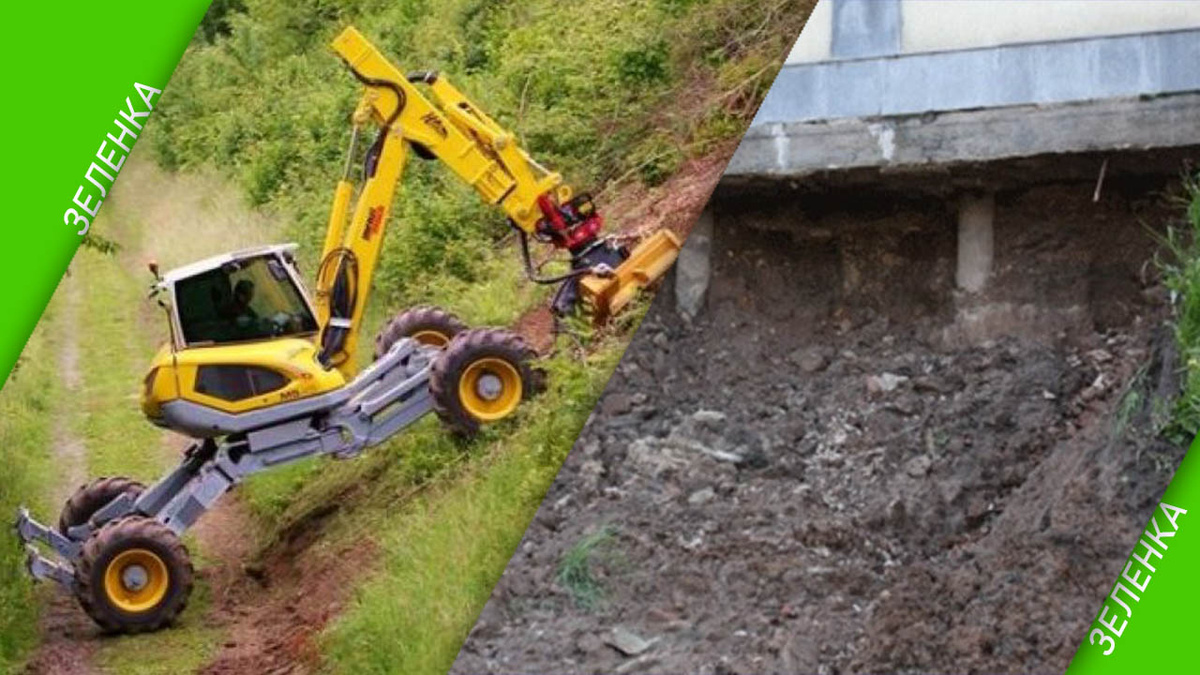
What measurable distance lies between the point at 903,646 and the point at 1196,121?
142 cm

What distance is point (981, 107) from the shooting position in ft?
19.1

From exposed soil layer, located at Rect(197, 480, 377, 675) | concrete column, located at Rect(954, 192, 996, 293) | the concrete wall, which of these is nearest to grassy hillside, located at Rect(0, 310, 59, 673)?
exposed soil layer, located at Rect(197, 480, 377, 675)

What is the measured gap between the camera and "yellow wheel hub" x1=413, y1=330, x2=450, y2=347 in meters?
6.72

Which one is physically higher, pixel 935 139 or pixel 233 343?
pixel 935 139

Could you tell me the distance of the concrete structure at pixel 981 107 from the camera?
5789 mm

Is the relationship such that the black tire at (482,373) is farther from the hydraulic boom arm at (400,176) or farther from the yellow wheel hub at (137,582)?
the yellow wheel hub at (137,582)

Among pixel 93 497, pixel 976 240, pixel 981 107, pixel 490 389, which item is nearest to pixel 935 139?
pixel 981 107

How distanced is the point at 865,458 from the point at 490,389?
102cm

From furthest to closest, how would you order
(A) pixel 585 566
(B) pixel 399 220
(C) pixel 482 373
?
1. (B) pixel 399 220
2. (C) pixel 482 373
3. (A) pixel 585 566

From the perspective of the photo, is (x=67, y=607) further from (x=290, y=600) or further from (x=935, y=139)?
(x=935, y=139)

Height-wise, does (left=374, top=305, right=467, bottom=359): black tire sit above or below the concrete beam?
below

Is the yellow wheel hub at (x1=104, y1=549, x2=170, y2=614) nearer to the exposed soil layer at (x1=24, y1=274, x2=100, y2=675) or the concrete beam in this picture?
the exposed soil layer at (x1=24, y1=274, x2=100, y2=675)

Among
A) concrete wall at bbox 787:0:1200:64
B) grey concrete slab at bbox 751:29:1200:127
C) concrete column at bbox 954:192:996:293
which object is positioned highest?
concrete wall at bbox 787:0:1200:64

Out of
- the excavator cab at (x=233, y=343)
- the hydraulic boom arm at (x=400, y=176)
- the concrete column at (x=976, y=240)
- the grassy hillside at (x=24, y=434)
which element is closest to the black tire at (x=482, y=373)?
the hydraulic boom arm at (x=400, y=176)
